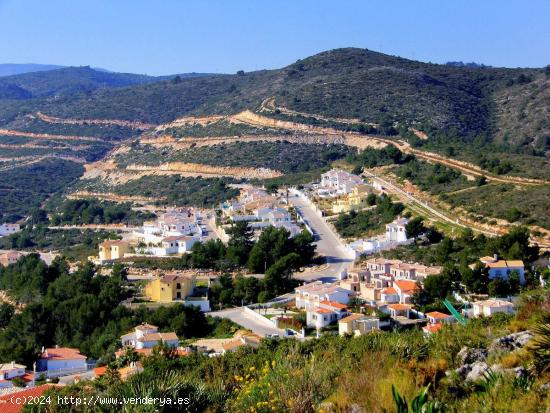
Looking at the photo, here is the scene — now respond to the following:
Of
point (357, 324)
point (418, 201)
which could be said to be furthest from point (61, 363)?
point (418, 201)

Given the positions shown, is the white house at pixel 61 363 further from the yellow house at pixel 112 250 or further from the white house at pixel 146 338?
the yellow house at pixel 112 250

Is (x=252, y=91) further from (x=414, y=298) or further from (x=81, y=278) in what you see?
(x=414, y=298)

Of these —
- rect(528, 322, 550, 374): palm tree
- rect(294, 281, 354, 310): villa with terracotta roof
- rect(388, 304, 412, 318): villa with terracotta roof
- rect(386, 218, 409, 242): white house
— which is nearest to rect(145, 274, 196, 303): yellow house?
rect(294, 281, 354, 310): villa with terracotta roof

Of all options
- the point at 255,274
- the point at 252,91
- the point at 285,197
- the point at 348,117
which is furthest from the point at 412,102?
the point at 255,274

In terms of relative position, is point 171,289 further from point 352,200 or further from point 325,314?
point 352,200

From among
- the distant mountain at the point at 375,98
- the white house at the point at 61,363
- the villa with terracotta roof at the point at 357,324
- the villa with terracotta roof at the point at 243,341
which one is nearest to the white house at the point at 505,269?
the villa with terracotta roof at the point at 357,324
